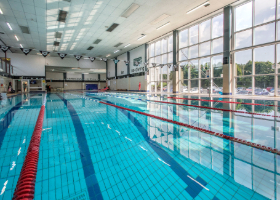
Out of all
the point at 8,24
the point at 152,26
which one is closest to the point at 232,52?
the point at 152,26

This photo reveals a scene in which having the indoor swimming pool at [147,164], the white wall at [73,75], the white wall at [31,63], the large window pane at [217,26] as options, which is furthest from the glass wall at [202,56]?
the white wall at [73,75]

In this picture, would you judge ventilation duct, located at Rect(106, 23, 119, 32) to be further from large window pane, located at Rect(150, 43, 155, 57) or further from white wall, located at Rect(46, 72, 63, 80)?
white wall, located at Rect(46, 72, 63, 80)

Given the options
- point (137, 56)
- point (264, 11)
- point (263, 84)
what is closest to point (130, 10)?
point (264, 11)

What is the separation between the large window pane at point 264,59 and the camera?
28.7ft

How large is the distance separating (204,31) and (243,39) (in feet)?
10.3

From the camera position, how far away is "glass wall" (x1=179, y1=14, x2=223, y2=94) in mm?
11066

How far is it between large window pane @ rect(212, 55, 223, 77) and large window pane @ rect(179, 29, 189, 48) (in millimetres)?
3096

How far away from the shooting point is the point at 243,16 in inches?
370

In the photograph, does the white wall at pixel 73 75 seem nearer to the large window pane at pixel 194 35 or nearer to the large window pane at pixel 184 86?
the large window pane at pixel 184 86

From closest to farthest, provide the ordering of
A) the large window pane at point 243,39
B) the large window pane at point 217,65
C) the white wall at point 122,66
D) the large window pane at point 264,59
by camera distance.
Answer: the large window pane at point 264,59
the large window pane at point 243,39
the large window pane at point 217,65
the white wall at point 122,66

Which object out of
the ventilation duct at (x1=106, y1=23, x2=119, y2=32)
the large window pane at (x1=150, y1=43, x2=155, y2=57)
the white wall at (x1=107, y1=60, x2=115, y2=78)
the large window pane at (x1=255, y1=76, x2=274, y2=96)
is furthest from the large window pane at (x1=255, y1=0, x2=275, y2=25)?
the white wall at (x1=107, y1=60, x2=115, y2=78)

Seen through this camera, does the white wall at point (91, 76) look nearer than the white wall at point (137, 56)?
No

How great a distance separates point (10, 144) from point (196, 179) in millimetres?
2659

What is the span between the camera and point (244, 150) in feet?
6.36
